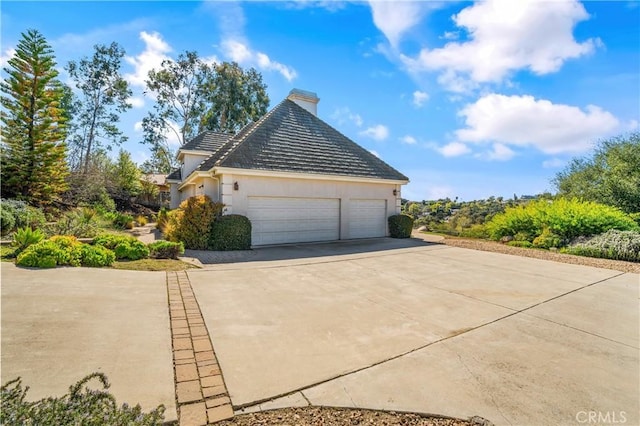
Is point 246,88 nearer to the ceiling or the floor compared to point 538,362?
nearer to the ceiling

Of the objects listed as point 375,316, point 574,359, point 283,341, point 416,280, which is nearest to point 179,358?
point 283,341

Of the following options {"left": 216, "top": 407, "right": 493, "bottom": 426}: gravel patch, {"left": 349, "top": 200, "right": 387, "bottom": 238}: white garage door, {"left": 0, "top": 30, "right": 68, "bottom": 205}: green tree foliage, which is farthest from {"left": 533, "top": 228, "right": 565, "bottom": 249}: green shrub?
{"left": 0, "top": 30, "right": 68, "bottom": 205}: green tree foliage

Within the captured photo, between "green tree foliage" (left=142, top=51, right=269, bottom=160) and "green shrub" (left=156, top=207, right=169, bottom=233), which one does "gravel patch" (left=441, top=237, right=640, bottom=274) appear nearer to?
"green shrub" (left=156, top=207, right=169, bottom=233)

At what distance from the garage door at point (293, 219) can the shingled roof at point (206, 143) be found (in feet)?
32.1

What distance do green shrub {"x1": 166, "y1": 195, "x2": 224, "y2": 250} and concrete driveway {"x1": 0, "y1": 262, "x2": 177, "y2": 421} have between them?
4259mm

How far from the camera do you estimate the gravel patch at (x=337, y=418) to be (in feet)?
6.95

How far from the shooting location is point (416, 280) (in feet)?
20.4

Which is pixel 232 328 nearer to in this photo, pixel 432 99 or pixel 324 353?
pixel 324 353

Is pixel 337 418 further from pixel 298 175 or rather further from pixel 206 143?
pixel 206 143

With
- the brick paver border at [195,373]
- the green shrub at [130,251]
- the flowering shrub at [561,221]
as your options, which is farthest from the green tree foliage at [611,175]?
the green shrub at [130,251]

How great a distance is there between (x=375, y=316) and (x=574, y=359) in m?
2.19

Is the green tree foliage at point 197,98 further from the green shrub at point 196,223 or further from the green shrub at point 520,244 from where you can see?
the green shrub at point 520,244

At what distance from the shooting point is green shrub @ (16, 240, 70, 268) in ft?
18.9

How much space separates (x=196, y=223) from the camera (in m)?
9.62
